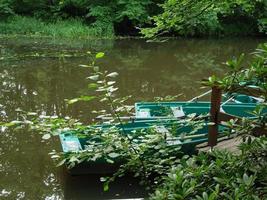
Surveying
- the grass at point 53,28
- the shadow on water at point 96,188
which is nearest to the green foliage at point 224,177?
the shadow on water at point 96,188

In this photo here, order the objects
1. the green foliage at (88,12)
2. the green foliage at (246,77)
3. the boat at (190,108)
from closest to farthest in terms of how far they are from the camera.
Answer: the green foliage at (246,77)
the boat at (190,108)
the green foliage at (88,12)

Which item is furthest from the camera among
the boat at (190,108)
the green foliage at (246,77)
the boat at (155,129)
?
the boat at (190,108)

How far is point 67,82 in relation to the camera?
11477 mm

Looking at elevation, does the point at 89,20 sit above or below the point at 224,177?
below

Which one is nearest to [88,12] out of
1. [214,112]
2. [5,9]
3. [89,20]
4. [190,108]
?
[89,20]

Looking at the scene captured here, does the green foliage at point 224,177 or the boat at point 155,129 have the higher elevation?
the green foliage at point 224,177

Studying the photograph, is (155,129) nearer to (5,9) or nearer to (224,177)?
(224,177)

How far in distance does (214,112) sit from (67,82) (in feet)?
26.6

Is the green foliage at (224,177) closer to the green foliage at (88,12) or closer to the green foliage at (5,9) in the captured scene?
the green foliage at (88,12)

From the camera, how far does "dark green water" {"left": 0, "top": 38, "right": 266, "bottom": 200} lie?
546 centimetres

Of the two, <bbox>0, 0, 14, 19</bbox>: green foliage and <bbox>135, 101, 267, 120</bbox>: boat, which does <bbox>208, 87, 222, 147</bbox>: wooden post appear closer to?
<bbox>135, 101, 267, 120</bbox>: boat

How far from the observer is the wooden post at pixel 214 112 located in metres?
3.78

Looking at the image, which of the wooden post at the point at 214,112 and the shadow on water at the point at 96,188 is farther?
the shadow on water at the point at 96,188

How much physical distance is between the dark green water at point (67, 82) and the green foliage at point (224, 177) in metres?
3.60
